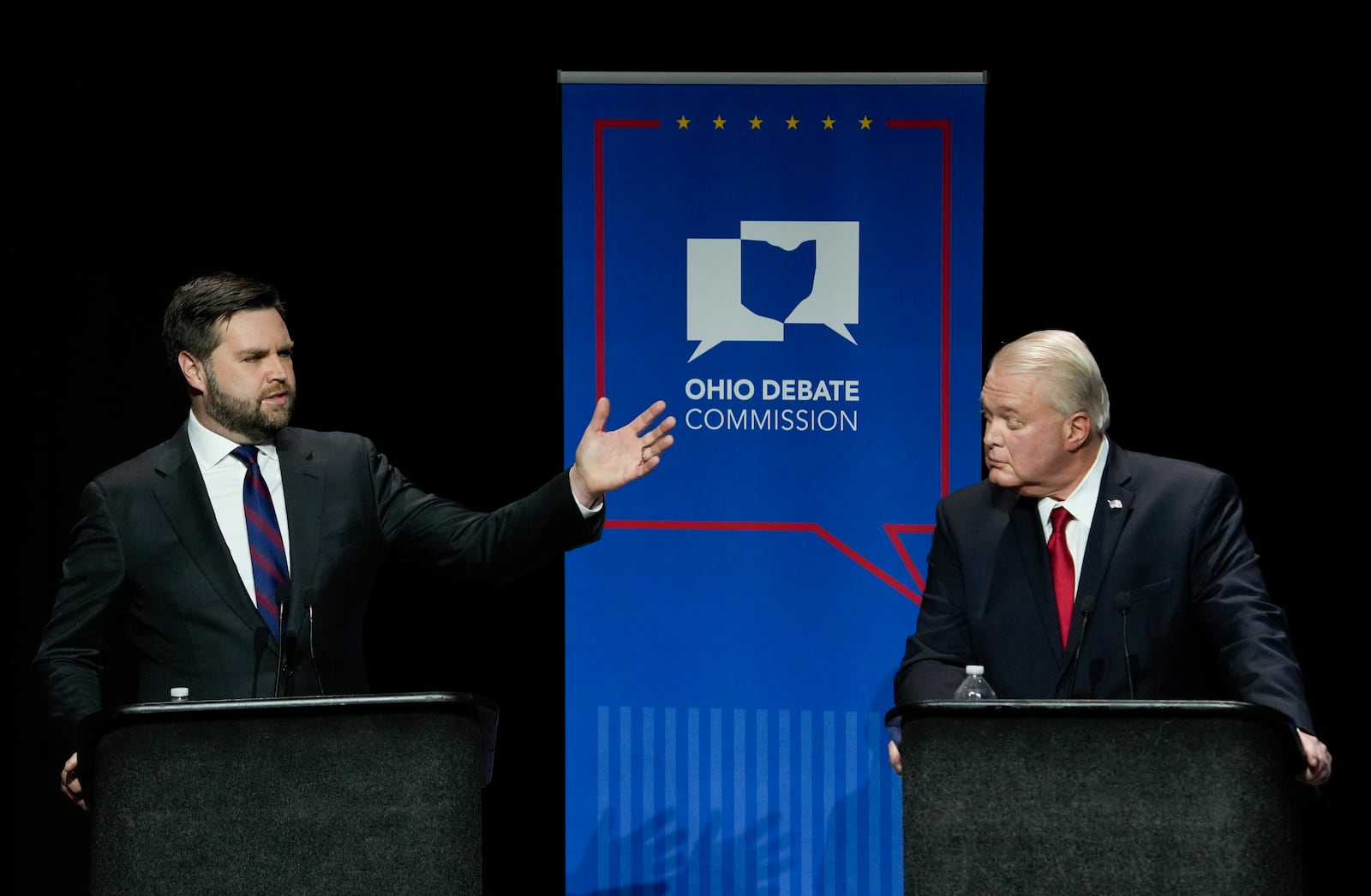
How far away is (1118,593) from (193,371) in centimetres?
192

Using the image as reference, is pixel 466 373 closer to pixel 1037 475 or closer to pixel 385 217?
pixel 385 217

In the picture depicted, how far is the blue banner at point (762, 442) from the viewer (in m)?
4.06

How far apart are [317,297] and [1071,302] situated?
2.26 meters

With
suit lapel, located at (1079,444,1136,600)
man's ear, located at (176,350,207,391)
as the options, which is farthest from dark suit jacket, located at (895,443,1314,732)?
man's ear, located at (176,350,207,391)

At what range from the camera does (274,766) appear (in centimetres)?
208

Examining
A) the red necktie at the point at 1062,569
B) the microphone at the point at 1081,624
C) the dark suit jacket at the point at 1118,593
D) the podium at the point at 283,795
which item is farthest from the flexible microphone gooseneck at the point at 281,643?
the red necktie at the point at 1062,569

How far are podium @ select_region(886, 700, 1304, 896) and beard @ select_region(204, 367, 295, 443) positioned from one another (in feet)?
5.22

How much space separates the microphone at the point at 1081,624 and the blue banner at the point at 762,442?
1.30m

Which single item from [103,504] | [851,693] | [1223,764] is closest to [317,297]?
[103,504]

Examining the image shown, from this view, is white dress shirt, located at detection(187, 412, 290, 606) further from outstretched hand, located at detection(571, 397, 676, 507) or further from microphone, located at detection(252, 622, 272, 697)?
outstretched hand, located at detection(571, 397, 676, 507)

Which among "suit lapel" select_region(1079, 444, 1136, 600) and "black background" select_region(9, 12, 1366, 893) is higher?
"black background" select_region(9, 12, 1366, 893)

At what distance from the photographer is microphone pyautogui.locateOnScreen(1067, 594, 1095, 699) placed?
2.44m

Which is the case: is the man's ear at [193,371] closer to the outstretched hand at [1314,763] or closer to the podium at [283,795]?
the podium at [283,795]

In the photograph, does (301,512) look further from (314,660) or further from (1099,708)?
(1099,708)
